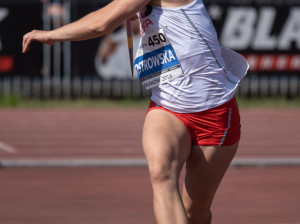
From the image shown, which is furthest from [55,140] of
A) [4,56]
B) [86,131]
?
[4,56]

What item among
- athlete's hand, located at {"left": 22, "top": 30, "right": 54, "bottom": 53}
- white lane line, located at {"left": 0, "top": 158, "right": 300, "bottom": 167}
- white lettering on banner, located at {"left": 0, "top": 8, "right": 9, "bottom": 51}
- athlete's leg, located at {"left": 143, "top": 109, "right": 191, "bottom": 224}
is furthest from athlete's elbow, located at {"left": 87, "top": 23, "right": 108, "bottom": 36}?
white lettering on banner, located at {"left": 0, "top": 8, "right": 9, "bottom": 51}

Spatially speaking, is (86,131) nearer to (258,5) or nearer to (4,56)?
(4,56)

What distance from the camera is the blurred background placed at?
8727 mm

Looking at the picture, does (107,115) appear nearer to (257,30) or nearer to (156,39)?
(257,30)

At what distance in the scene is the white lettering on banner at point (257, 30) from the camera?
19094 millimetres

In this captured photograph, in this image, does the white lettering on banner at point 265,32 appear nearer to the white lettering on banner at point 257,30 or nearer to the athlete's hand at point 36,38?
the white lettering on banner at point 257,30

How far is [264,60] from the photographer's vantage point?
19031mm

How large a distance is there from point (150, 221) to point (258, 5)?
498 inches

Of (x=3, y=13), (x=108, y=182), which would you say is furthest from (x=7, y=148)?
(x=3, y=13)

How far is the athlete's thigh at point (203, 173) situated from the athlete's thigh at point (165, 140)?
137mm

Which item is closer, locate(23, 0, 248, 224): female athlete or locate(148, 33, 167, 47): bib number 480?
locate(23, 0, 248, 224): female athlete

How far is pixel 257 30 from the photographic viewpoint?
63.1 ft

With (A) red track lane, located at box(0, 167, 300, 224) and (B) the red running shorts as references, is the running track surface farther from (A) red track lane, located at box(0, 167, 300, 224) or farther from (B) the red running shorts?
(B) the red running shorts

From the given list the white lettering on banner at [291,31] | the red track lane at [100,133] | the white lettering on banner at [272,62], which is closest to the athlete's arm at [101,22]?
the red track lane at [100,133]
